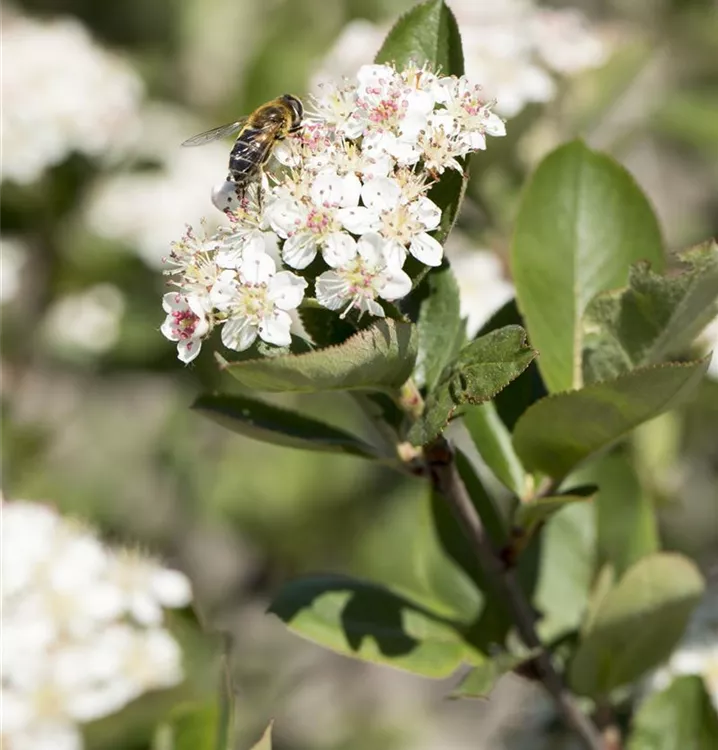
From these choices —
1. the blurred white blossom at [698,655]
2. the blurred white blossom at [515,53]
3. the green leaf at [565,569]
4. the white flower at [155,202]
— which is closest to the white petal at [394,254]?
the green leaf at [565,569]

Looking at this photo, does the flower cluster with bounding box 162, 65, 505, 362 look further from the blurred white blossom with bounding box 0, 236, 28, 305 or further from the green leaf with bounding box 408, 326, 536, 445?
the blurred white blossom with bounding box 0, 236, 28, 305

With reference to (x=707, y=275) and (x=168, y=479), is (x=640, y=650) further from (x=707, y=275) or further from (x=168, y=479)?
(x=168, y=479)

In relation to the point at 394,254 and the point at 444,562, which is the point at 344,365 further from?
the point at 444,562

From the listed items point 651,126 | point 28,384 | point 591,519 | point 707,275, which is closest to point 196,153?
point 28,384

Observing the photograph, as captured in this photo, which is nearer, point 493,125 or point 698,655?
point 493,125

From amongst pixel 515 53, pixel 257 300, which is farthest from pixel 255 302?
pixel 515 53
